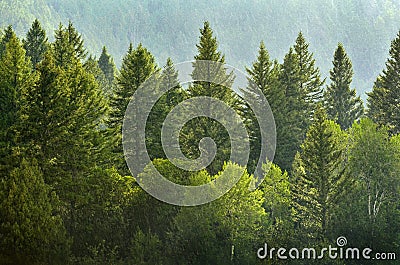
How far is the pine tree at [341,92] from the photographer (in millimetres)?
61844

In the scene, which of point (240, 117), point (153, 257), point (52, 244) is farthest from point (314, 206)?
point (52, 244)

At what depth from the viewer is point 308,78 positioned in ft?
192

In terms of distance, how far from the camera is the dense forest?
32094mm

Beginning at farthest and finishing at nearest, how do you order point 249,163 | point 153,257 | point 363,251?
point 249,163
point 363,251
point 153,257

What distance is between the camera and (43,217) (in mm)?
29938

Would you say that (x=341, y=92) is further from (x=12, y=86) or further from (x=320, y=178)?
(x=12, y=86)

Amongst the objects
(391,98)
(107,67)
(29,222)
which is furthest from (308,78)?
(107,67)

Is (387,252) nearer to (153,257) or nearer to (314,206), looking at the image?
(314,206)

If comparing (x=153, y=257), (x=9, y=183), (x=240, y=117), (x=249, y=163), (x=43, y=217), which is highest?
(x=240, y=117)

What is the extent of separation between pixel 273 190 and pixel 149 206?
1184 centimetres

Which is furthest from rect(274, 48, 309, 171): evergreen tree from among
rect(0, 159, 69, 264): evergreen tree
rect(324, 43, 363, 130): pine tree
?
rect(0, 159, 69, 264): evergreen tree

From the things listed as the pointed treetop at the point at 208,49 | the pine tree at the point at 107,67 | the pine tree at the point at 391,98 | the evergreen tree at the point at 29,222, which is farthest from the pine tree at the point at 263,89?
the pine tree at the point at 107,67

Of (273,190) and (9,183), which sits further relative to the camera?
(273,190)

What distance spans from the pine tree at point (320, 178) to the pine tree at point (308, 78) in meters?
14.8
